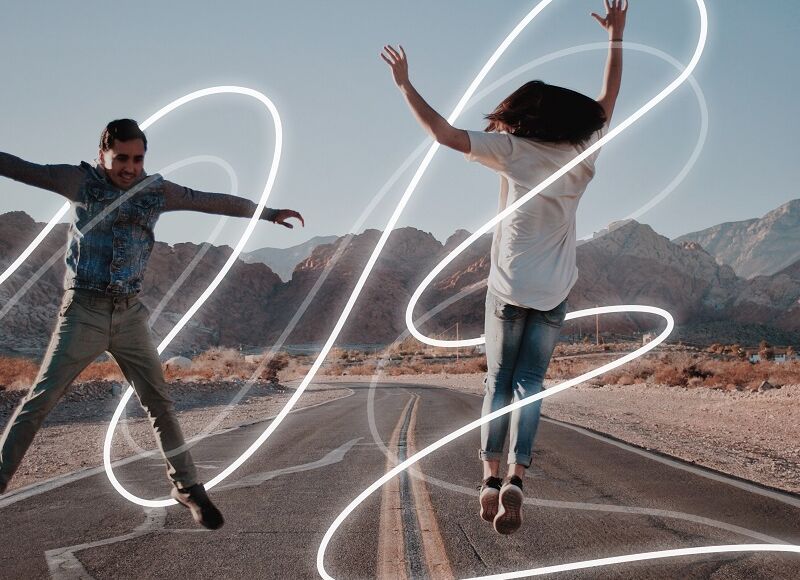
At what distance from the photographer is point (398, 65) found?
4.62m

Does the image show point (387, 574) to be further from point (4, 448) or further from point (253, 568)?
point (4, 448)

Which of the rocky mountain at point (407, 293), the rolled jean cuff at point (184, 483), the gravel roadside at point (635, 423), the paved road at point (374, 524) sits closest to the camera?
the rolled jean cuff at point (184, 483)

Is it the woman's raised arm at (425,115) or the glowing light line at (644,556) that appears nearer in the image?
the woman's raised arm at (425,115)

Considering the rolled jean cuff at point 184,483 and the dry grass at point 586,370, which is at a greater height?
the rolled jean cuff at point 184,483

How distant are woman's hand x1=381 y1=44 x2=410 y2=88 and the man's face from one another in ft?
4.49

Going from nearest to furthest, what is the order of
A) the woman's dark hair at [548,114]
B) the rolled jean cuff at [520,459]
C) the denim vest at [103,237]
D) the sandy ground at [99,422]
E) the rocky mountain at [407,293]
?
the denim vest at [103,237], the woman's dark hair at [548,114], the rolled jean cuff at [520,459], the sandy ground at [99,422], the rocky mountain at [407,293]

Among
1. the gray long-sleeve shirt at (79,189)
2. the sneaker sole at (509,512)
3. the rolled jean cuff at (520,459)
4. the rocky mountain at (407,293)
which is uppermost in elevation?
the gray long-sleeve shirt at (79,189)

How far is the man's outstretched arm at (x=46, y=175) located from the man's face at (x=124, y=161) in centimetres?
16

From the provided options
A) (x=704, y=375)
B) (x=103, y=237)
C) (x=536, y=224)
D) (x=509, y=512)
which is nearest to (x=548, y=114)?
(x=536, y=224)

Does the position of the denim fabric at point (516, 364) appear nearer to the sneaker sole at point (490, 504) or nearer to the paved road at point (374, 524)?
the sneaker sole at point (490, 504)

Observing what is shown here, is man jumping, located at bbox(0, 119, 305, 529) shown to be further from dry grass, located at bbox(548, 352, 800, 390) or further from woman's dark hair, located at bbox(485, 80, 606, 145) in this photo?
dry grass, located at bbox(548, 352, 800, 390)

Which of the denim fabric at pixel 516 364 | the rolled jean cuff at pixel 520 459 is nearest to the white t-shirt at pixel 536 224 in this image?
the denim fabric at pixel 516 364

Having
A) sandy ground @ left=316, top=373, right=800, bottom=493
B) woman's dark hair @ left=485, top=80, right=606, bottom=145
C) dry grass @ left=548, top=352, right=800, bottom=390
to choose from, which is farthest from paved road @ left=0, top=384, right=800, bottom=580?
dry grass @ left=548, top=352, right=800, bottom=390

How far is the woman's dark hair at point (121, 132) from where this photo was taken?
14.6ft
